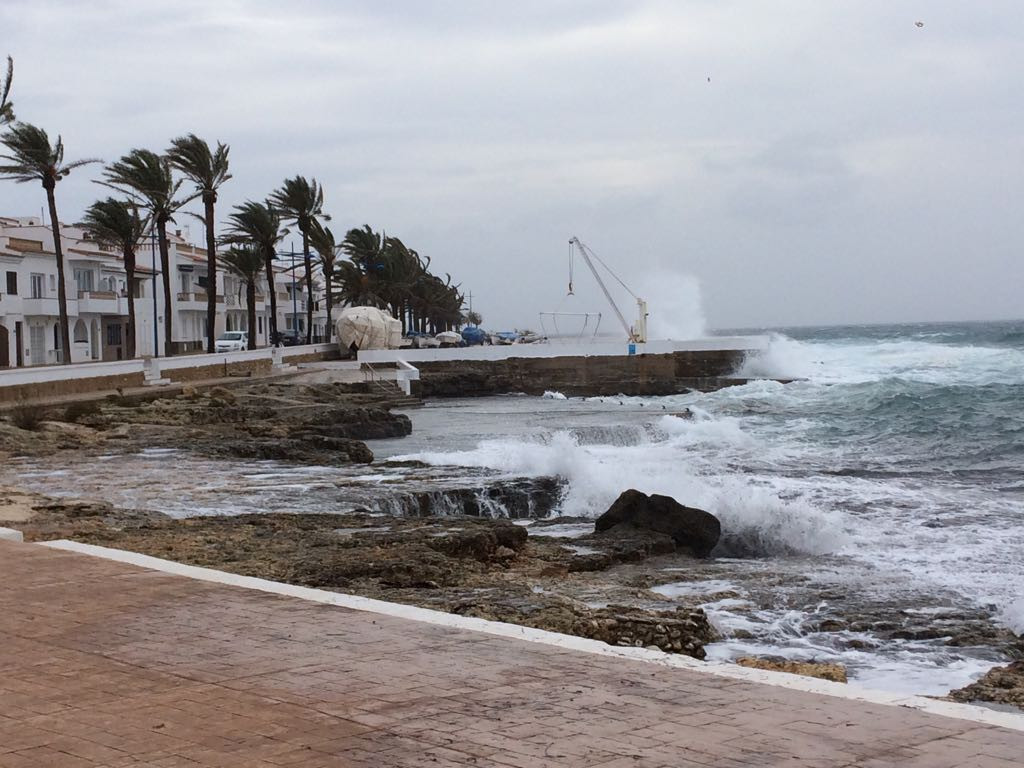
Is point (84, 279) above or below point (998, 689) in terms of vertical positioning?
above

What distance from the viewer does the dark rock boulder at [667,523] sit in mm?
14242

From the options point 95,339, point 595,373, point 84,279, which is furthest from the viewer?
point 95,339

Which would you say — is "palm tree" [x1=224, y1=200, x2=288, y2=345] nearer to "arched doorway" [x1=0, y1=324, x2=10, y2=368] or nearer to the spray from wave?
"arched doorway" [x1=0, y1=324, x2=10, y2=368]

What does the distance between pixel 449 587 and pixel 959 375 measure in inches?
2154

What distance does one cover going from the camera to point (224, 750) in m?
4.77

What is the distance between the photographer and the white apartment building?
54188 mm

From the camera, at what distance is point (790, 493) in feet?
64.0

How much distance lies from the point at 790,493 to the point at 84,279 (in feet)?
170

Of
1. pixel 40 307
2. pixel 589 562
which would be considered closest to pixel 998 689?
pixel 589 562

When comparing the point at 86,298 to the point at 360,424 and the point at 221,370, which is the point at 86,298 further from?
the point at 360,424

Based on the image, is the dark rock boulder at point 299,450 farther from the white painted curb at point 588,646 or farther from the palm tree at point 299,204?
the palm tree at point 299,204

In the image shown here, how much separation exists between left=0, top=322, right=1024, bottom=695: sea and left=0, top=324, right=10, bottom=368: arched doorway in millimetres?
21685

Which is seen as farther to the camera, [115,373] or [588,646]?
[115,373]

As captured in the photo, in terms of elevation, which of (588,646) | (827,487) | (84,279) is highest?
(84,279)
